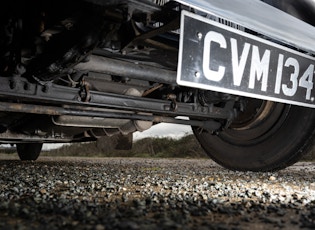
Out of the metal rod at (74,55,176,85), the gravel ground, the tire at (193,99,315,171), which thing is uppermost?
the metal rod at (74,55,176,85)

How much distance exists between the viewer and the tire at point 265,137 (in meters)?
2.41

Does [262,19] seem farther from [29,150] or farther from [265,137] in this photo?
[29,150]

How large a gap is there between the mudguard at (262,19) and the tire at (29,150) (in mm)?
3390

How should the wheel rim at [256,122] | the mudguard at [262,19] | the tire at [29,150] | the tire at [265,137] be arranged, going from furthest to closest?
the tire at [29,150] → the wheel rim at [256,122] → the tire at [265,137] → the mudguard at [262,19]

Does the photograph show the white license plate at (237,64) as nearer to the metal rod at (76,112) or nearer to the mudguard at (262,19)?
the mudguard at (262,19)

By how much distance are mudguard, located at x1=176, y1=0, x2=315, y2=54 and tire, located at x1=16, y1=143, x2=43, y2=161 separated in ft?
11.1

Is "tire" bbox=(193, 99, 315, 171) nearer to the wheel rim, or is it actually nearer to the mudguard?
the wheel rim

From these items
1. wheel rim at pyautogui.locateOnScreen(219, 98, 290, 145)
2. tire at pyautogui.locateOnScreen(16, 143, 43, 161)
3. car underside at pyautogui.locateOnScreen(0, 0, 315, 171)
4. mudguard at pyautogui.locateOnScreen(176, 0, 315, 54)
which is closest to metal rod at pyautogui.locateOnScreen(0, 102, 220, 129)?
car underside at pyautogui.locateOnScreen(0, 0, 315, 171)

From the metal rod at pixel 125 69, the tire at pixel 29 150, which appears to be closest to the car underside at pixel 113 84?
the metal rod at pixel 125 69

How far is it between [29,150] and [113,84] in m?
2.54

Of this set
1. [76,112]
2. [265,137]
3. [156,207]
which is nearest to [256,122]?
[265,137]

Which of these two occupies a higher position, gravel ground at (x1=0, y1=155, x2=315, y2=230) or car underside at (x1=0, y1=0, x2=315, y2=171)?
car underside at (x1=0, y1=0, x2=315, y2=171)

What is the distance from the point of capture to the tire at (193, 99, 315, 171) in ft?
7.91

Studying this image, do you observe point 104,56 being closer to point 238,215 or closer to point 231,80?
point 231,80
